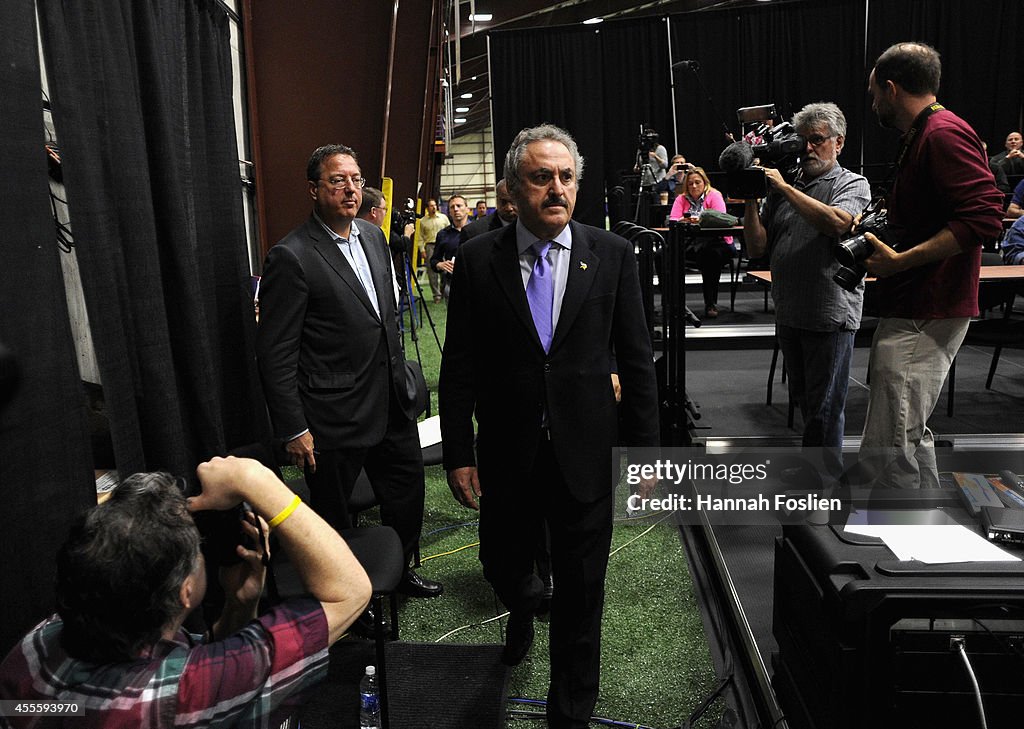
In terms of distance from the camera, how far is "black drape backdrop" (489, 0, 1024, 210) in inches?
417

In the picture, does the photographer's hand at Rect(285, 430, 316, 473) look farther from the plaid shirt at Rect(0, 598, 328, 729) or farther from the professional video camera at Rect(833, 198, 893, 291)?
the professional video camera at Rect(833, 198, 893, 291)

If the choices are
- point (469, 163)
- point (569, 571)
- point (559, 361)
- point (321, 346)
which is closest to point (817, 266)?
point (559, 361)

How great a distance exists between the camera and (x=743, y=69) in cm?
1095

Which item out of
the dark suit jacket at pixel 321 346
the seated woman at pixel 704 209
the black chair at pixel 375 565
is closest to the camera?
the black chair at pixel 375 565

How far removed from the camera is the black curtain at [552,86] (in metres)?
11.1

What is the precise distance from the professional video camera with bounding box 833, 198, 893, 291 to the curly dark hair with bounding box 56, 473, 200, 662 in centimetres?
200

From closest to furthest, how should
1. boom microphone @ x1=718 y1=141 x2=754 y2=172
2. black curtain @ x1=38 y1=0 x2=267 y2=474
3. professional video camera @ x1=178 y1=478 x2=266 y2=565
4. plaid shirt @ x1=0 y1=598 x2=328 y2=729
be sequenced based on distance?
1. plaid shirt @ x1=0 y1=598 x2=328 y2=729
2. professional video camera @ x1=178 y1=478 x2=266 y2=565
3. black curtain @ x1=38 y1=0 x2=267 y2=474
4. boom microphone @ x1=718 y1=141 x2=754 y2=172

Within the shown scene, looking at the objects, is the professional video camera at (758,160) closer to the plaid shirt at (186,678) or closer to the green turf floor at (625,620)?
the green turf floor at (625,620)

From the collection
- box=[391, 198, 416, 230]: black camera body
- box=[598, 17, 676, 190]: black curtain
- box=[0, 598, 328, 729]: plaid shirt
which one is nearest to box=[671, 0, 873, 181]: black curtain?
box=[598, 17, 676, 190]: black curtain

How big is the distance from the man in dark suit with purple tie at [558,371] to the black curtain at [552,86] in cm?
947

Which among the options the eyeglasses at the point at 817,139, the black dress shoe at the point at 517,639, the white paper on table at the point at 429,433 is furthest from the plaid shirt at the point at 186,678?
the eyeglasses at the point at 817,139

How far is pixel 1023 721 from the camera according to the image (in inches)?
→ 56.4

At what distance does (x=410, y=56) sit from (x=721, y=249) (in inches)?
126

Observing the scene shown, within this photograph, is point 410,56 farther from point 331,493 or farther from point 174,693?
point 174,693
